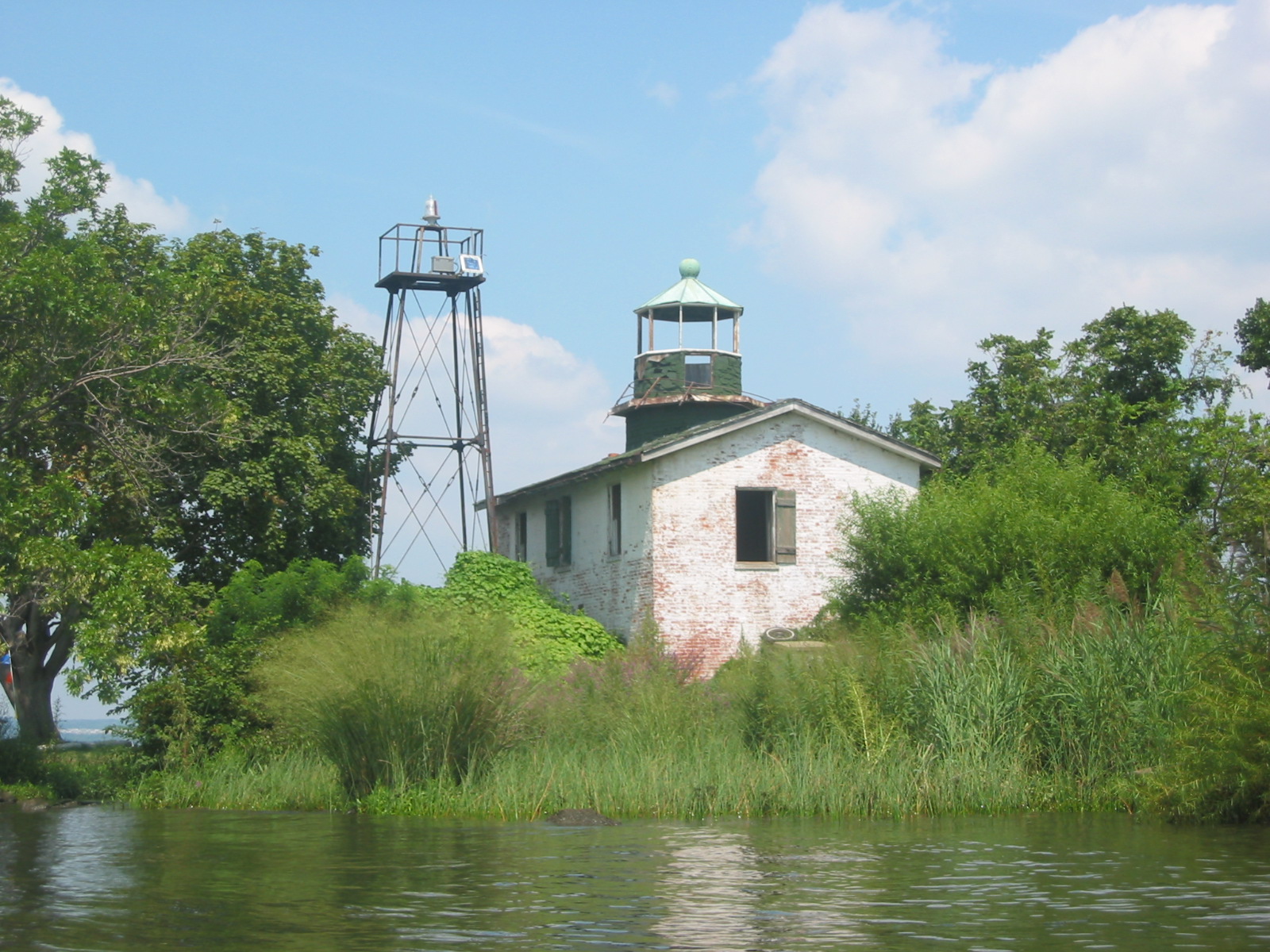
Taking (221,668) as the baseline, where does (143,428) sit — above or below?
above

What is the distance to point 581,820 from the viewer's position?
50.4 feet

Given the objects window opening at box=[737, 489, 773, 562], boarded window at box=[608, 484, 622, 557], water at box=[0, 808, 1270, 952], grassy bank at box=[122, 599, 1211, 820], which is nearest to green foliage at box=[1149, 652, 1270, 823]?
grassy bank at box=[122, 599, 1211, 820]

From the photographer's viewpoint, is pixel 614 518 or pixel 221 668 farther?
pixel 614 518

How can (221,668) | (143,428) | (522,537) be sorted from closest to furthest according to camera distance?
1. (221,668)
2. (143,428)
3. (522,537)

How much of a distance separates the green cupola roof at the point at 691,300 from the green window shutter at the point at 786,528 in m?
5.84

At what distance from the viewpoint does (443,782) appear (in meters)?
16.6

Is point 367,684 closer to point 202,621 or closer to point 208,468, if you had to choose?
point 202,621

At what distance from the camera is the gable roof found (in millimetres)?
28484

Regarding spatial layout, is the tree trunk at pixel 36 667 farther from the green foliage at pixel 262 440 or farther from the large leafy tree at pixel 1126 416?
the large leafy tree at pixel 1126 416

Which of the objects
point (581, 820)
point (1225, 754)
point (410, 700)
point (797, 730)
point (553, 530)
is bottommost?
point (581, 820)

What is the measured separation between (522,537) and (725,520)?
28.2ft

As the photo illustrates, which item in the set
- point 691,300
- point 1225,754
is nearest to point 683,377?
point 691,300

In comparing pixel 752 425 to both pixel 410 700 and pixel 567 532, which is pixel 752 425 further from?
pixel 410 700

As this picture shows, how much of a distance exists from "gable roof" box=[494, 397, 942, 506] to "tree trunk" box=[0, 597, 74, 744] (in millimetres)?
11392
